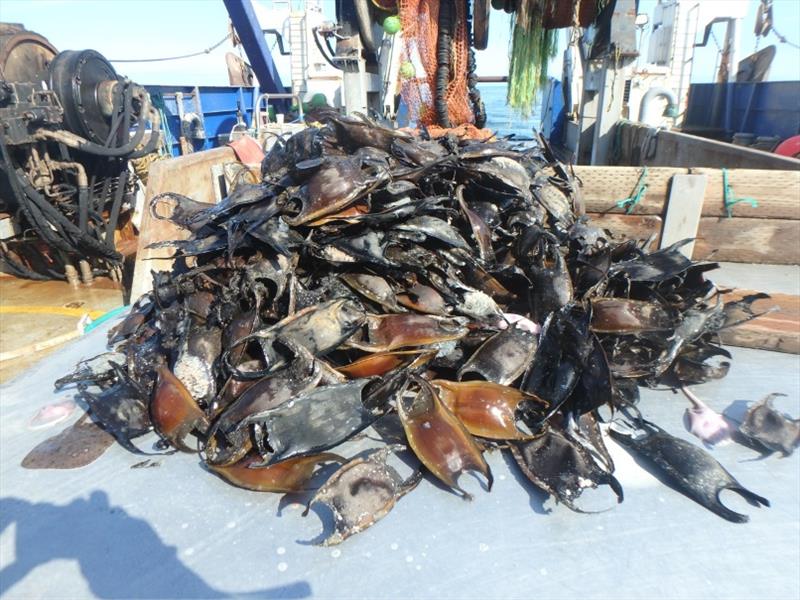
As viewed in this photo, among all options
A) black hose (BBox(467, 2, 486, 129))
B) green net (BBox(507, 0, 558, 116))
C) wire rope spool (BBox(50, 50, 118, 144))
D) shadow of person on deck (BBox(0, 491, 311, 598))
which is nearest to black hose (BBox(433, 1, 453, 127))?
black hose (BBox(467, 2, 486, 129))

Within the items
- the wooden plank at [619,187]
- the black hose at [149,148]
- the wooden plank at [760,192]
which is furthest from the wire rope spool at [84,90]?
the wooden plank at [760,192]

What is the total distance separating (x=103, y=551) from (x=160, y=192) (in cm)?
339

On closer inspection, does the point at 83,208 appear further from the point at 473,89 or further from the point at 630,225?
the point at 630,225

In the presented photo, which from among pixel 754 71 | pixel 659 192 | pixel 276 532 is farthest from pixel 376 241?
pixel 754 71

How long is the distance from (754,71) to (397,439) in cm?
1669

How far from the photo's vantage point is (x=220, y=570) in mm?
1627

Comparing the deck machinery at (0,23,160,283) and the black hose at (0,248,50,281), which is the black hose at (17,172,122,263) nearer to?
the deck machinery at (0,23,160,283)

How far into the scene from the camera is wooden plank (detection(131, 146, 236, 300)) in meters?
4.30

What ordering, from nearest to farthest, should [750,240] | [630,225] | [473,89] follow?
[750,240] → [630,225] → [473,89]

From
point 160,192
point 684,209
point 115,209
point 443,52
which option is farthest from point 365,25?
point 684,209

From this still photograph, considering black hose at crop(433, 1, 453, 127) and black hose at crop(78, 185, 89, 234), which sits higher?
black hose at crop(433, 1, 453, 127)

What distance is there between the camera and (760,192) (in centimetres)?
331

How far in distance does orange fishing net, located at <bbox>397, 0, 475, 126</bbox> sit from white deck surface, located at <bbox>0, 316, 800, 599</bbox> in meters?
5.35

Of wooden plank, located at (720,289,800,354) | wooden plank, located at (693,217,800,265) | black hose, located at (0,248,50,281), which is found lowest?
black hose, located at (0,248,50,281)
